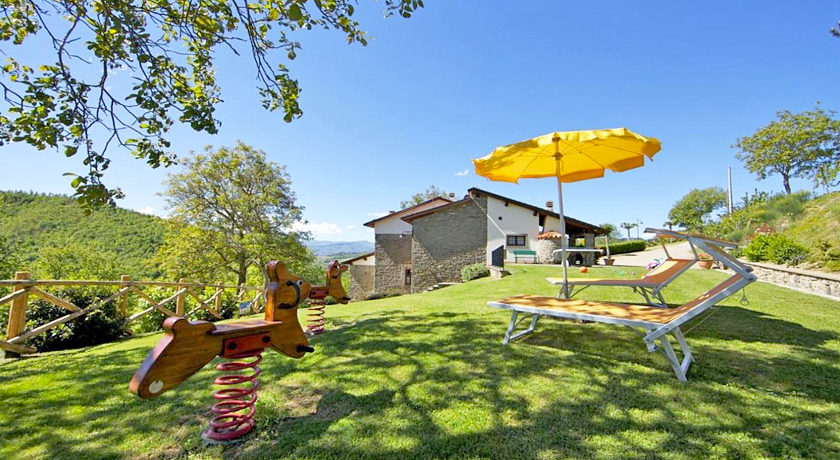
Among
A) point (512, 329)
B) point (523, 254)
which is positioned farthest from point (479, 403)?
point (523, 254)

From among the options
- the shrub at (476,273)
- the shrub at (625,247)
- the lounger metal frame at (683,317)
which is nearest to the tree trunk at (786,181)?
the shrub at (625,247)

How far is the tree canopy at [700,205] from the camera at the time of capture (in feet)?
149

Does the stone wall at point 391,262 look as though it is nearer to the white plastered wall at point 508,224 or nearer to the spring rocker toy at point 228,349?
the white plastered wall at point 508,224

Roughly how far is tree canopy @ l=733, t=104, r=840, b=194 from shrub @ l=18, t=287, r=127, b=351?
38.0 m

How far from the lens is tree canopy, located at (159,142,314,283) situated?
1936cm

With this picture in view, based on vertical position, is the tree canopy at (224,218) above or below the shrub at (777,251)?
above

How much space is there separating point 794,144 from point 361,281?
3500 cm

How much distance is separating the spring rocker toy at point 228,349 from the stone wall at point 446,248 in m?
16.8

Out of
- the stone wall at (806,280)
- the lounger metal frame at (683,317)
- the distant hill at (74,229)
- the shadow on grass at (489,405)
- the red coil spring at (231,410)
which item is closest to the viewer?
the shadow on grass at (489,405)

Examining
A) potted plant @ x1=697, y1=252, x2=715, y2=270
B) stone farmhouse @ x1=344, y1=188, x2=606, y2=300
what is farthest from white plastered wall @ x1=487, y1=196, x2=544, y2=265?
potted plant @ x1=697, y1=252, x2=715, y2=270

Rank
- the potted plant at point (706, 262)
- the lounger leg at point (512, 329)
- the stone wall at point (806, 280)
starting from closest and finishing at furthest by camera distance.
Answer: the lounger leg at point (512, 329) → the stone wall at point (806, 280) → the potted plant at point (706, 262)

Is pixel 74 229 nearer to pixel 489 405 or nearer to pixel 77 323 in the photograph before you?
pixel 77 323

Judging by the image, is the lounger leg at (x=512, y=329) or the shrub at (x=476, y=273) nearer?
the lounger leg at (x=512, y=329)

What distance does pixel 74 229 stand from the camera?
37.3m
